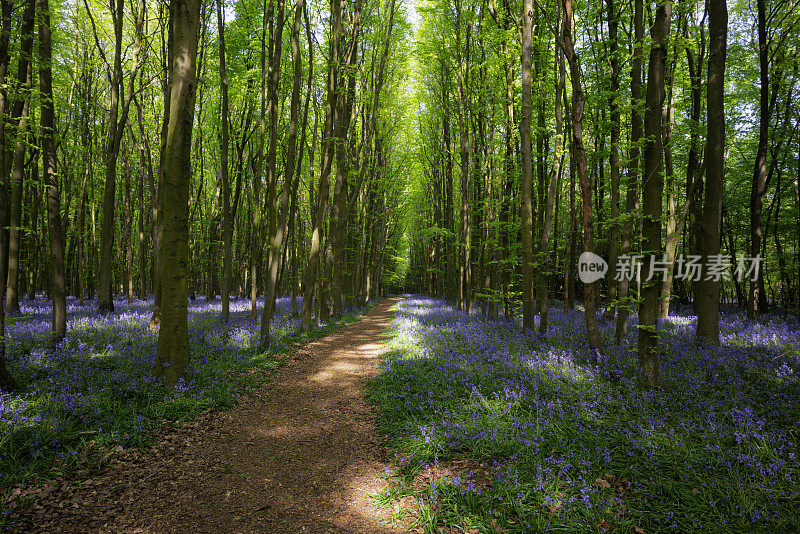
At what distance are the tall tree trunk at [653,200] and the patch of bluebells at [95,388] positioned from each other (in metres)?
7.64

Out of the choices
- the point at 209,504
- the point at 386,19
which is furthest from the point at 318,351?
the point at 386,19

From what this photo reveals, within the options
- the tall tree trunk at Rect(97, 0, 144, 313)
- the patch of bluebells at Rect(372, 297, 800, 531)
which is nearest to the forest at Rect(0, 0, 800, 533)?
the patch of bluebells at Rect(372, 297, 800, 531)

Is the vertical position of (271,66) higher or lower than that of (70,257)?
higher

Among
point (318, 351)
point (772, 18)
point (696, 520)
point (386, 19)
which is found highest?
point (386, 19)

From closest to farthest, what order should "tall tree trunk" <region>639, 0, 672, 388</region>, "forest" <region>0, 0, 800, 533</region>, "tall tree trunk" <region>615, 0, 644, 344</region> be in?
"forest" <region>0, 0, 800, 533</region> → "tall tree trunk" <region>639, 0, 672, 388</region> → "tall tree trunk" <region>615, 0, 644, 344</region>

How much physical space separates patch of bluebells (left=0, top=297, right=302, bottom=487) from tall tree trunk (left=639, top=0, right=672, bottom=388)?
7.64 meters

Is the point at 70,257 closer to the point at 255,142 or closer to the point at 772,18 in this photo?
the point at 255,142

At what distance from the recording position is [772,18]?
1215 cm

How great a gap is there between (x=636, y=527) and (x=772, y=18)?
1815 centimetres

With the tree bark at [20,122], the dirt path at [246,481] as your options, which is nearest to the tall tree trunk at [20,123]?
the tree bark at [20,122]

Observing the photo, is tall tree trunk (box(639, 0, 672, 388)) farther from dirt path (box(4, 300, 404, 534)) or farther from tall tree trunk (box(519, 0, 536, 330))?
dirt path (box(4, 300, 404, 534))

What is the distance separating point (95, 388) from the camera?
5.64 metres

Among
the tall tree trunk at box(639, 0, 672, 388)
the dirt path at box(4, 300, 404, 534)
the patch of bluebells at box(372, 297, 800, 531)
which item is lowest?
the dirt path at box(4, 300, 404, 534)

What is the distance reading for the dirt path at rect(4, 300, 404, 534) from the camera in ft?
11.5
